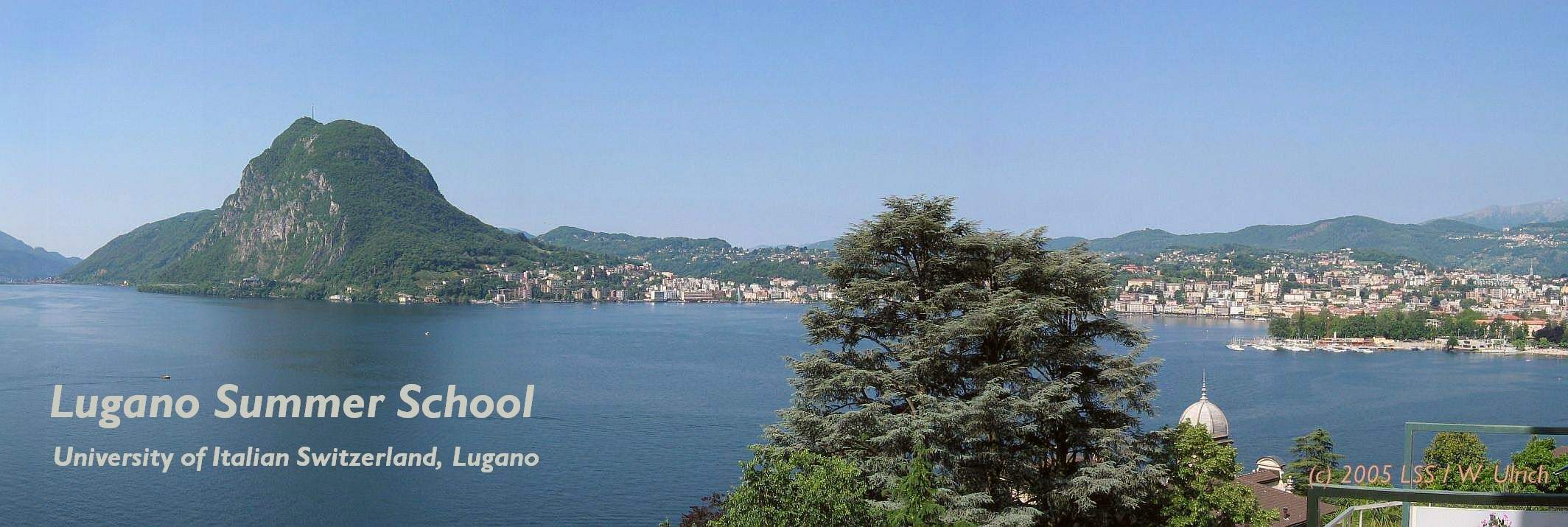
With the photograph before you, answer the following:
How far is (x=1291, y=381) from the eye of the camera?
43.6 meters

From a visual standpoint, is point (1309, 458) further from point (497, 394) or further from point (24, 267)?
point (24, 267)

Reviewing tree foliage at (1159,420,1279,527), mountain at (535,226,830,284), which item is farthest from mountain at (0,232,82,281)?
tree foliage at (1159,420,1279,527)

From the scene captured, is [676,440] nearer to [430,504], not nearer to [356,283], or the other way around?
[430,504]

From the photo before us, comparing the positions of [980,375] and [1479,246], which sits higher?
[1479,246]

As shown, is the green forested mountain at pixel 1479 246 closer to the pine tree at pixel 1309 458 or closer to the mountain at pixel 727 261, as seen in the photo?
the mountain at pixel 727 261

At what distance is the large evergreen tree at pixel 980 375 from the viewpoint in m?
9.23

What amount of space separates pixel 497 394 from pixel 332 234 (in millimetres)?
88015

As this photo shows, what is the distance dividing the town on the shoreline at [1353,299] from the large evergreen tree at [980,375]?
39.8 metres

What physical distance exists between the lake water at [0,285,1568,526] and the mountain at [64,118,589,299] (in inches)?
1329

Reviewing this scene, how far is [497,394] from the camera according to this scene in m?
37.2

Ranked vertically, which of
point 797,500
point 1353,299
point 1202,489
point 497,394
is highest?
point 1353,299

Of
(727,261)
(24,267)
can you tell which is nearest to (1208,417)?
(727,261)

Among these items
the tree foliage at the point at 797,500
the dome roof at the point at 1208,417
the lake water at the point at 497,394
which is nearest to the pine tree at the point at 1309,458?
the dome roof at the point at 1208,417

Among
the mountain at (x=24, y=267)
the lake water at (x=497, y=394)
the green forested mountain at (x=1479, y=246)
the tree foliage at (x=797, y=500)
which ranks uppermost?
the green forested mountain at (x=1479, y=246)
